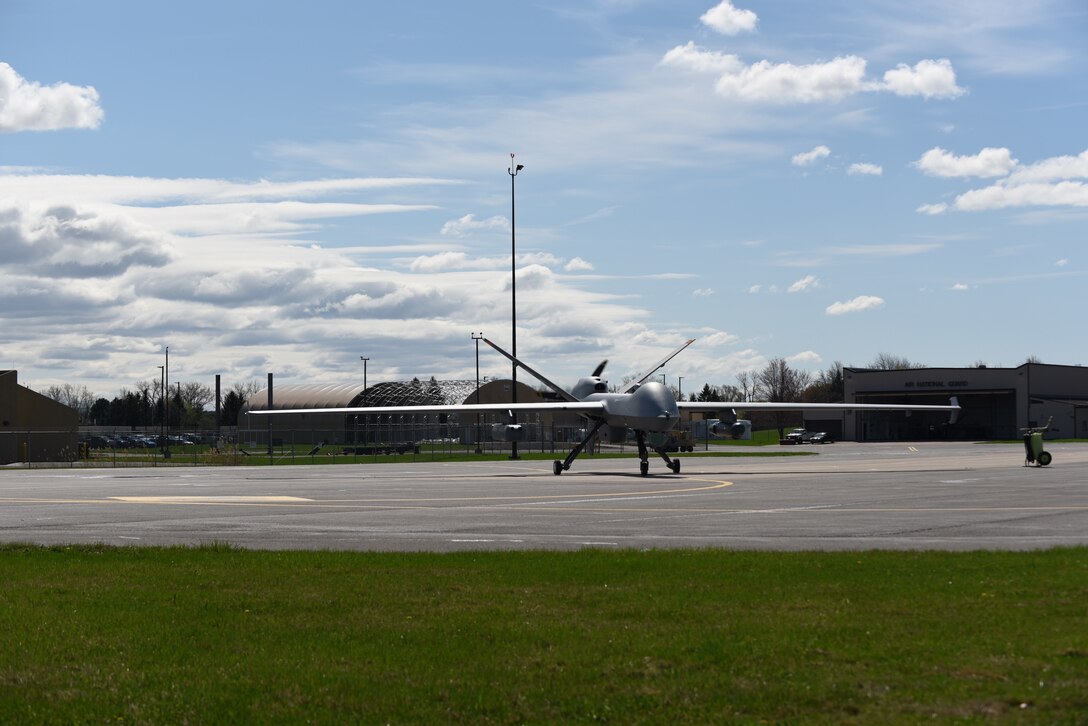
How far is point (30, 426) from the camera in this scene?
3413 inches

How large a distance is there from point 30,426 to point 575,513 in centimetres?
7173

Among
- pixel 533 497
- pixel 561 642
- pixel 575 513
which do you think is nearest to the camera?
pixel 561 642

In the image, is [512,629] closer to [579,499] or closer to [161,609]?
[161,609]

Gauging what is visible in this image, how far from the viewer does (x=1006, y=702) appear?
7.04 meters

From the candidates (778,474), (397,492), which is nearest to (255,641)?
(397,492)

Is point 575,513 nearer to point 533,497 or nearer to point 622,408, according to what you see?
point 533,497

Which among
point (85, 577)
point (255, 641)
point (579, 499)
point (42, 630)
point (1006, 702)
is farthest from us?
point (579, 499)

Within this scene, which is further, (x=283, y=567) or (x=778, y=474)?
(x=778, y=474)

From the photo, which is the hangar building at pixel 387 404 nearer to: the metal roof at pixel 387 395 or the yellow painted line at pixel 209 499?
the metal roof at pixel 387 395

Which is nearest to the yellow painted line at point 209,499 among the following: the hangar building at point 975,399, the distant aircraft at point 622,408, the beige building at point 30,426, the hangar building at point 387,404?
the distant aircraft at point 622,408

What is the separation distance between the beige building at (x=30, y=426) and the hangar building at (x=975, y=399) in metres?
84.1

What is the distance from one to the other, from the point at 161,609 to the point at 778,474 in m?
36.3

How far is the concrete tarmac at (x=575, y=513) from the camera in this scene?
18438 mm

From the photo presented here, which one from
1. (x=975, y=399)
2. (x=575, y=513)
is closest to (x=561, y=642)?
(x=575, y=513)
